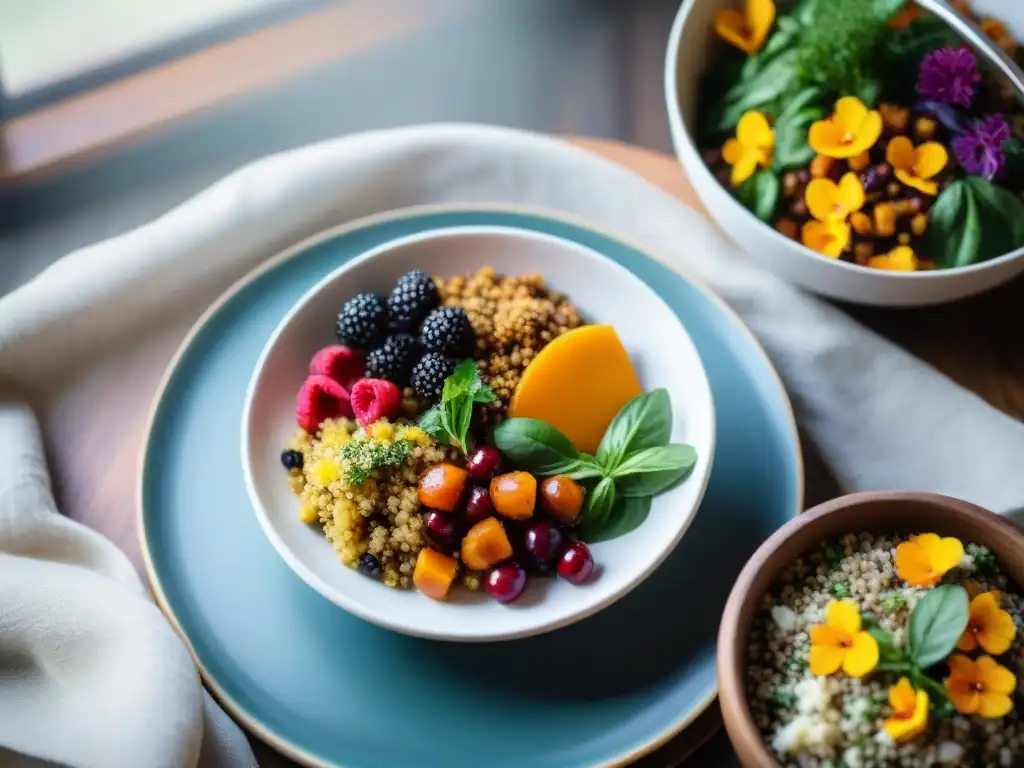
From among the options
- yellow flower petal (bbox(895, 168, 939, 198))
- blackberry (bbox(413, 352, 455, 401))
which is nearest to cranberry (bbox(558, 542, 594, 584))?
blackberry (bbox(413, 352, 455, 401))

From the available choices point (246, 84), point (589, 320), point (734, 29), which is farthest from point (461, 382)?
point (246, 84)

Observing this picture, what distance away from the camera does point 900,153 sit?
112cm

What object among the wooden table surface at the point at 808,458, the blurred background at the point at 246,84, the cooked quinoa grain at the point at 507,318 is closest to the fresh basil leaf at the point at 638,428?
the cooked quinoa grain at the point at 507,318

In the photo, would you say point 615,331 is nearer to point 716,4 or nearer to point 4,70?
point 716,4

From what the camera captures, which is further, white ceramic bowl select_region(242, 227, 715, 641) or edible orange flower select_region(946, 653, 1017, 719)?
white ceramic bowl select_region(242, 227, 715, 641)

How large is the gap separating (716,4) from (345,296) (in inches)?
23.1

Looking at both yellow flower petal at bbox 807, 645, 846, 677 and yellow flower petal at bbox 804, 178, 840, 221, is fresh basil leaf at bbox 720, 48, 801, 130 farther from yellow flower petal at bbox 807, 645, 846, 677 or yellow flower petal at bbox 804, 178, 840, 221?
yellow flower petal at bbox 807, 645, 846, 677

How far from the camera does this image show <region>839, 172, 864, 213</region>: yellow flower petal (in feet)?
3.66

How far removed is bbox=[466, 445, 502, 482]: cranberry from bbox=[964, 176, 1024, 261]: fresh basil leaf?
0.59 meters

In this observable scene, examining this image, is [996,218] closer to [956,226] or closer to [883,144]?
[956,226]

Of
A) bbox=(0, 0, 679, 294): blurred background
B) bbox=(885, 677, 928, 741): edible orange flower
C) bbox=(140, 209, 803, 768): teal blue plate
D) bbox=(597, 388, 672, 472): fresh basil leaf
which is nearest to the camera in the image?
bbox=(885, 677, 928, 741): edible orange flower

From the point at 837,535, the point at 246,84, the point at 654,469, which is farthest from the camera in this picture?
the point at 246,84

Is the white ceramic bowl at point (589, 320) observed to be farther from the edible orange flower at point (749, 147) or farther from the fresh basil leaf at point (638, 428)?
the edible orange flower at point (749, 147)

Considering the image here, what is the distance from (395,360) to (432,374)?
2.1 inches
